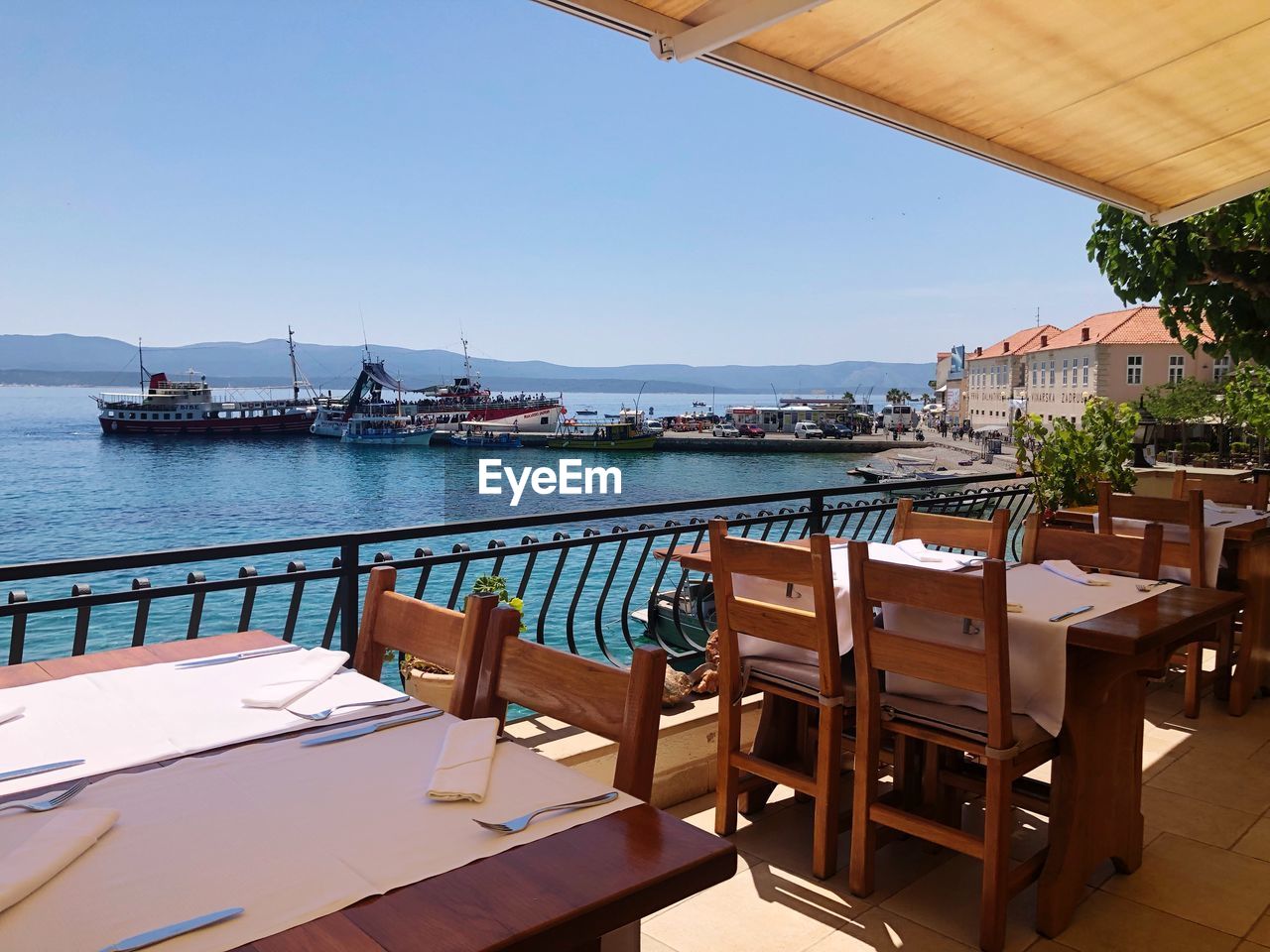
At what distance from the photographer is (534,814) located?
1163 mm

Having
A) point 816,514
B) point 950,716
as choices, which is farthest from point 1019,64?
point 950,716

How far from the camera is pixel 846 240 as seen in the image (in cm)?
10338

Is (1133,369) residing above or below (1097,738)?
above

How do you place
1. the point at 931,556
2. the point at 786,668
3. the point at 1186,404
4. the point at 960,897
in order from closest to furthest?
the point at 960,897 → the point at 786,668 → the point at 931,556 → the point at 1186,404

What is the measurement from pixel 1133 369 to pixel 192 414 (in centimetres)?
6975

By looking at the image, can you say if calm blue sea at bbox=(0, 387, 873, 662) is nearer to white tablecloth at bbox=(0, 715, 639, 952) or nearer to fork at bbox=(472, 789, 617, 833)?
white tablecloth at bbox=(0, 715, 639, 952)

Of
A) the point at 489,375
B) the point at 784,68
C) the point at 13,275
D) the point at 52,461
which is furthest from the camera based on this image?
the point at 489,375

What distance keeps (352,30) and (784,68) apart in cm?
7459

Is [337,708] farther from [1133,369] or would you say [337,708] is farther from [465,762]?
[1133,369]

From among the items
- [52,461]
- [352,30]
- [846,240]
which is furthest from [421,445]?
[846,240]

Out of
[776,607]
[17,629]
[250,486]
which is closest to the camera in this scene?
[17,629]

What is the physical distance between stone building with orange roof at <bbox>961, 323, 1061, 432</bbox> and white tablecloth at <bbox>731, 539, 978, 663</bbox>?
75006mm

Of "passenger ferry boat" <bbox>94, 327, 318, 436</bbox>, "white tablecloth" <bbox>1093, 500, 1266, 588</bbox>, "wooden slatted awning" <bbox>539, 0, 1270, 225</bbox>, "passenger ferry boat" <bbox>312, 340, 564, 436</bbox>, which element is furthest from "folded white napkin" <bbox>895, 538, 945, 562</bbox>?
"passenger ferry boat" <bbox>94, 327, 318, 436</bbox>

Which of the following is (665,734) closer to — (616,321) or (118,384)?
(616,321)
